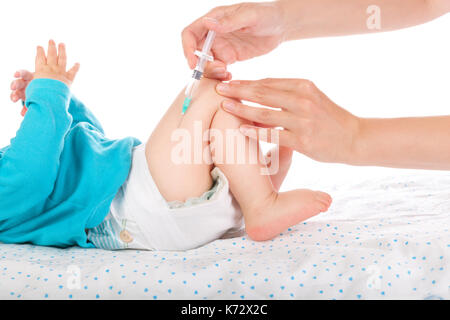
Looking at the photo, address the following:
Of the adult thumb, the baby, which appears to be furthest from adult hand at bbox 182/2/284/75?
the baby

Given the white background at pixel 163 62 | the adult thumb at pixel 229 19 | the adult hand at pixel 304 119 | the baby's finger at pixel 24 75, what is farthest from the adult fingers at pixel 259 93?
the white background at pixel 163 62

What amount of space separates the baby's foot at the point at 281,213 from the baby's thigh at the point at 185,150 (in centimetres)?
16

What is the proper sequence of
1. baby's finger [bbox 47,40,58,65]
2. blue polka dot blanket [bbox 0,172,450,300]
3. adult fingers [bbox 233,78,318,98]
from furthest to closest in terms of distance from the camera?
baby's finger [bbox 47,40,58,65] → adult fingers [bbox 233,78,318,98] → blue polka dot blanket [bbox 0,172,450,300]

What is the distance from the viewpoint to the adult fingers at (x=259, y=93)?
100 centimetres

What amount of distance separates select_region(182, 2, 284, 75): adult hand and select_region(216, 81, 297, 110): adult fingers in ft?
0.32

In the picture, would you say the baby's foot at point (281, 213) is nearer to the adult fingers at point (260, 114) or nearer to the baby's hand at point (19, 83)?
the adult fingers at point (260, 114)

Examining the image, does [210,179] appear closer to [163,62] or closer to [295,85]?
[295,85]

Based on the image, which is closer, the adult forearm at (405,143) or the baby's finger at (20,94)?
the adult forearm at (405,143)

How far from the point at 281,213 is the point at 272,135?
0.17m

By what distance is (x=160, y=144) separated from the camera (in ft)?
3.68

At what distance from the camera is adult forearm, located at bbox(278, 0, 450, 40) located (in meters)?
1.31

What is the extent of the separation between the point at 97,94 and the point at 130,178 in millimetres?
1513

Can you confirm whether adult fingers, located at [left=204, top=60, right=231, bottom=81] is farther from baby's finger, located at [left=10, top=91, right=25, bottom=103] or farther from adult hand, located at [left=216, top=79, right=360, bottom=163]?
baby's finger, located at [left=10, top=91, right=25, bottom=103]
